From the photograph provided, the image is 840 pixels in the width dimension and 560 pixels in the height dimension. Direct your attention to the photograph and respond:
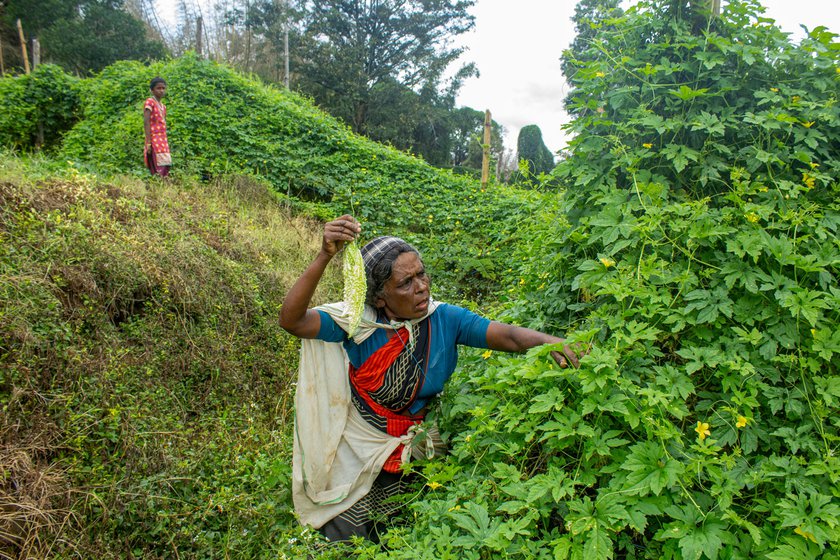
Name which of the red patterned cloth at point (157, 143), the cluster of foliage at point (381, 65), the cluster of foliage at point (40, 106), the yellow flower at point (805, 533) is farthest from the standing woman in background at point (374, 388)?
the cluster of foliage at point (381, 65)

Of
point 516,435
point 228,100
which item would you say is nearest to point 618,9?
point 516,435

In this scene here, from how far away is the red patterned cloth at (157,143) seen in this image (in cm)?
820

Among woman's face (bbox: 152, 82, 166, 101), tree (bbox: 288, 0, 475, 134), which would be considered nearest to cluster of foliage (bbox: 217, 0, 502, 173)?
tree (bbox: 288, 0, 475, 134)

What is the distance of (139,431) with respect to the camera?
3570 millimetres

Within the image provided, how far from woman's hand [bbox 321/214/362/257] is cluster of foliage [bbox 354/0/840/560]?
0.83 meters

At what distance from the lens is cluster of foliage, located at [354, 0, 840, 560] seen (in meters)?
1.68

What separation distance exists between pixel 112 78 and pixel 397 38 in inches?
626

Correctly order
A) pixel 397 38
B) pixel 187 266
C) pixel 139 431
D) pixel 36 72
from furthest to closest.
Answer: pixel 397 38
pixel 36 72
pixel 187 266
pixel 139 431

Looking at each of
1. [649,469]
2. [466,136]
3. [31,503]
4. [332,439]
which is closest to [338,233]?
[332,439]

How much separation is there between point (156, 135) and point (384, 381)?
7.30 m

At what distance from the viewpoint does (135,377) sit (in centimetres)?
403

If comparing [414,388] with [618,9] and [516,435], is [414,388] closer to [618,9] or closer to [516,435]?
[516,435]

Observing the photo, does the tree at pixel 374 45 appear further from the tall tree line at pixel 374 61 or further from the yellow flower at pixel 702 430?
the yellow flower at pixel 702 430

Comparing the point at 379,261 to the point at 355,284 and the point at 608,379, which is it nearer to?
the point at 355,284
